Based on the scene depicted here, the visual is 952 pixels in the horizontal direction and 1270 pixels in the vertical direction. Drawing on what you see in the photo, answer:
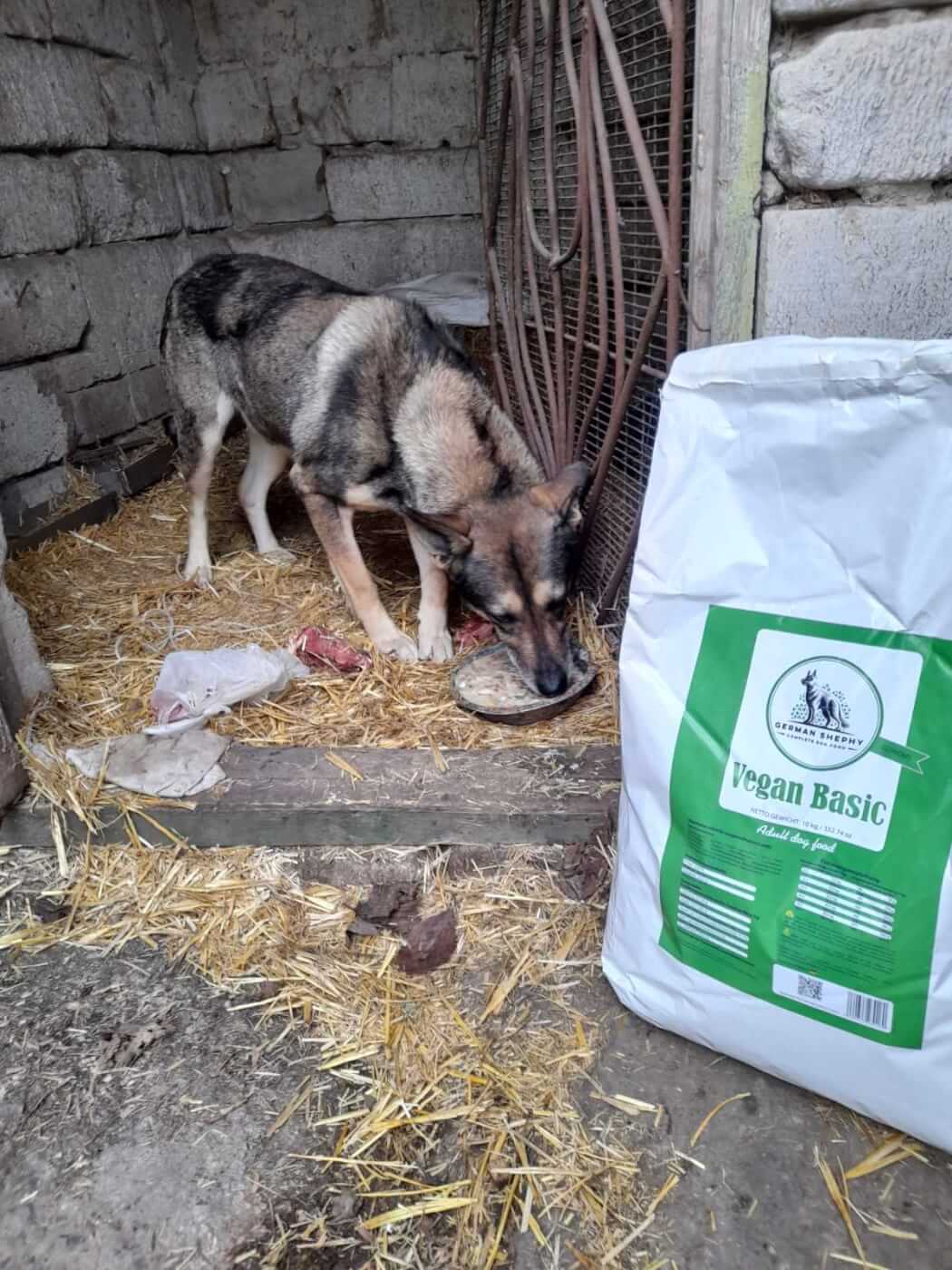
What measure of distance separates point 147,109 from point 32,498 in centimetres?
258

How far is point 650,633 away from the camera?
69.9 inches

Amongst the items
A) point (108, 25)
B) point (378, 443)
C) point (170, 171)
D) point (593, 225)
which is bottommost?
point (378, 443)

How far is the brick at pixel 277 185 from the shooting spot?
5.74 metres

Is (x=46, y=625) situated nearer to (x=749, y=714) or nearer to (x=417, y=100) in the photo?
(x=749, y=714)

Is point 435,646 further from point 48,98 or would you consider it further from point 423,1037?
point 48,98

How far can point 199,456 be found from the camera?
13.8 ft

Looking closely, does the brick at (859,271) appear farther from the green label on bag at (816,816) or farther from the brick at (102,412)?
the brick at (102,412)

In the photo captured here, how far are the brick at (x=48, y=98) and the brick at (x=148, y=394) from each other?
128 cm

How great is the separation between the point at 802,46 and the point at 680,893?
187 cm

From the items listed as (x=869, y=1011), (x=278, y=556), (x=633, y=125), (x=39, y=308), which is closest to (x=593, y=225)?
(x=633, y=125)

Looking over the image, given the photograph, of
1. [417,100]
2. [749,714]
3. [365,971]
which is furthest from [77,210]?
[749,714]

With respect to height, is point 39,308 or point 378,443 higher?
point 39,308

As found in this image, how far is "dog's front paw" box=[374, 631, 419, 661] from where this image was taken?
3.39 m

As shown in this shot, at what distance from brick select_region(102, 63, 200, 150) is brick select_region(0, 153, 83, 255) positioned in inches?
23.5
